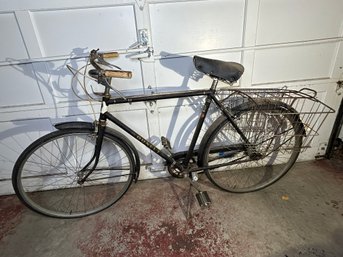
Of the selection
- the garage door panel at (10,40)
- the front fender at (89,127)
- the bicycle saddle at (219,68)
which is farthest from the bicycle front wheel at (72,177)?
the bicycle saddle at (219,68)

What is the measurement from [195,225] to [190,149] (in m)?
0.60

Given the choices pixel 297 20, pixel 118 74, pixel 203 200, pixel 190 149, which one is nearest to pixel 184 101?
pixel 190 149

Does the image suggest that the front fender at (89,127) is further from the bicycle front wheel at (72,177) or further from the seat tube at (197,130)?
the seat tube at (197,130)

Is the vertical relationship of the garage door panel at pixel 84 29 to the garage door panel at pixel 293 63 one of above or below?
above

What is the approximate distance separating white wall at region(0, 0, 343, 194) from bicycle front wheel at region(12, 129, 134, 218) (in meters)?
0.20

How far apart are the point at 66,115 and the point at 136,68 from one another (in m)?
0.71

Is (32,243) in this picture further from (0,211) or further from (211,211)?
(211,211)

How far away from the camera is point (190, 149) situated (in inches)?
75.1

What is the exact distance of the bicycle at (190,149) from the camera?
170 cm

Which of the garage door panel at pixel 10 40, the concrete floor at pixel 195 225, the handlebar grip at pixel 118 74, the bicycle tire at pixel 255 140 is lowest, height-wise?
Answer: the concrete floor at pixel 195 225

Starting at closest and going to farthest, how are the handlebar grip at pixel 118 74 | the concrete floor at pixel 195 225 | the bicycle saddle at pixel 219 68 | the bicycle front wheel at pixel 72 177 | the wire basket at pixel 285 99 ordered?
the handlebar grip at pixel 118 74 < the bicycle saddle at pixel 219 68 < the concrete floor at pixel 195 225 < the wire basket at pixel 285 99 < the bicycle front wheel at pixel 72 177

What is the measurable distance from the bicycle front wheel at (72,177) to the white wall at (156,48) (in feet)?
0.66

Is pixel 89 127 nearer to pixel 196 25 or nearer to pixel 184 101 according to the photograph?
pixel 184 101

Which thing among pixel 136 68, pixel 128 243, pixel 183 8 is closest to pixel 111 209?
pixel 128 243
